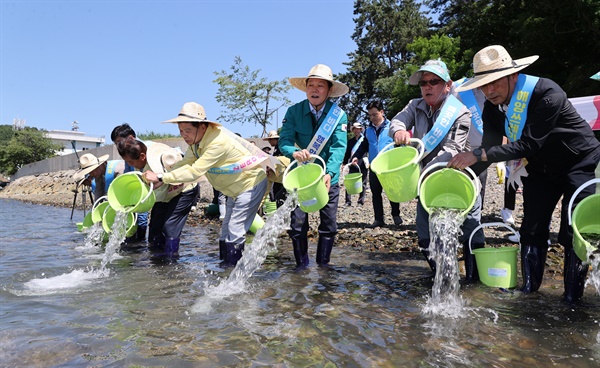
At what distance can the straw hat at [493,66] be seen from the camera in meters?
3.37

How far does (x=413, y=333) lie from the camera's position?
3033 mm

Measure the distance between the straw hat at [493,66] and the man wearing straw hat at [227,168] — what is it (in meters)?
2.33

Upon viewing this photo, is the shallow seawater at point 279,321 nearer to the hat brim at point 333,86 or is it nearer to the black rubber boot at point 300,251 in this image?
the black rubber boot at point 300,251

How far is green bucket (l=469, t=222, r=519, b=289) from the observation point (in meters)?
3.78

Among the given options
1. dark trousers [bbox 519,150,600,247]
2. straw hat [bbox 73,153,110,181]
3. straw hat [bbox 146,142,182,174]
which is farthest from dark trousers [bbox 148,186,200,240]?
dark trousers [bbox 519,150,600,247]

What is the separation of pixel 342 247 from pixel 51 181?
109ft

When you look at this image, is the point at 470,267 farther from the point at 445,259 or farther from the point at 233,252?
the point at 233,252

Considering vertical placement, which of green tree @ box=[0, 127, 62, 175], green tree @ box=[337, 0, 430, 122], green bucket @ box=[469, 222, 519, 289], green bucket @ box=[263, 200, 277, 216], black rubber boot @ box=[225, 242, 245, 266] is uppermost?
green tree @ box=[337, 0, 430, 122]

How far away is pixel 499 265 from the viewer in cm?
382

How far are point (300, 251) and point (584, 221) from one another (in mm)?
2650

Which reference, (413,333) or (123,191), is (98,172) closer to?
(123,191)

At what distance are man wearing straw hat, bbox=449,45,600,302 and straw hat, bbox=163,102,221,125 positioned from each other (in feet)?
8.17

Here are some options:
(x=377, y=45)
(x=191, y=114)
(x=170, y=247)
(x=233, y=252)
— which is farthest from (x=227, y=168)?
(x=377, y=45)

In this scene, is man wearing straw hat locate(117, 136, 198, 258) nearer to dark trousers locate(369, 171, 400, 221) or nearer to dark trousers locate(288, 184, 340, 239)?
dark trousers locate(288, 184, 340, 239)
